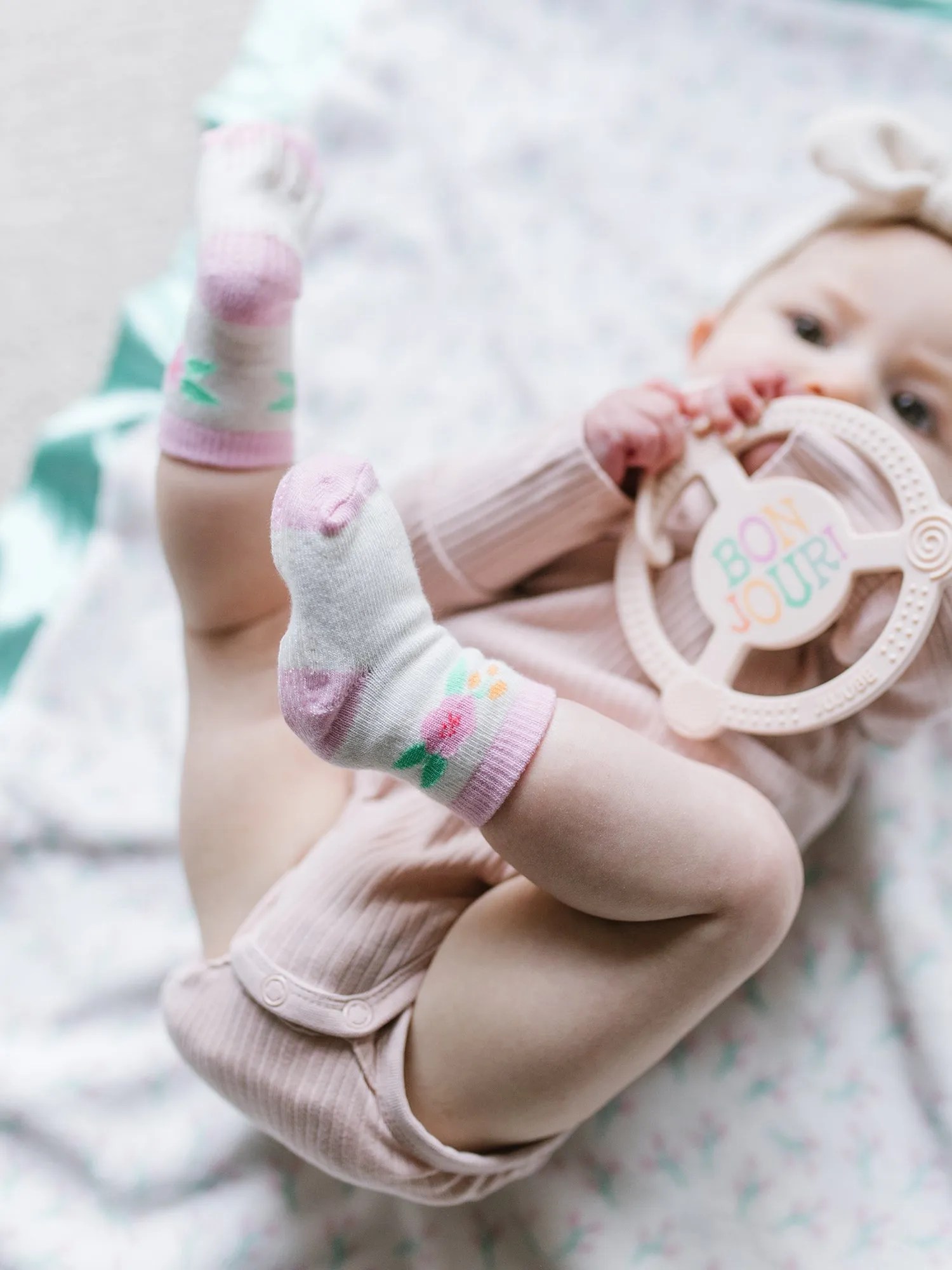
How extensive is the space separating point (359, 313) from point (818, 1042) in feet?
2.52

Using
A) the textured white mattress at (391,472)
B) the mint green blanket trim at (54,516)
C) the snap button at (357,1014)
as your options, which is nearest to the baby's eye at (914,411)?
the textured white mattress at (391,472)

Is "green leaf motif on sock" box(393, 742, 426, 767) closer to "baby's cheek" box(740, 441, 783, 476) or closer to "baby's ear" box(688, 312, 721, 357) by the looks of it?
"baby's cheek" box(740, 441, 783, 476)

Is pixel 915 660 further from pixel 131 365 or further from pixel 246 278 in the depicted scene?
pixel 131 365

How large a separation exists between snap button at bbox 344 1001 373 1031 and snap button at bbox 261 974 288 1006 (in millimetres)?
39

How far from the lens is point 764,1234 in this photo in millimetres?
839

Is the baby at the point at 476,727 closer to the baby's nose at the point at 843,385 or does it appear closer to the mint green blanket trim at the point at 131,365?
the baby's nose at the point at 843,385

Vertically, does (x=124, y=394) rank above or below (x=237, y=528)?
below

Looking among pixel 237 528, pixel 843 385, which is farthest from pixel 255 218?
pixel 843 385

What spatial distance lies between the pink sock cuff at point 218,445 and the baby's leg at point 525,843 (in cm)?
17

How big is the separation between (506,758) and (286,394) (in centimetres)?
33

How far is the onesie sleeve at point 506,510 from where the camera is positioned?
797 mm

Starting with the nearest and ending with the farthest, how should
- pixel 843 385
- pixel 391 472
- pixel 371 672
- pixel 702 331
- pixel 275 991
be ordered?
1. pixel 371 672
2. pixel 275 991
3. pixel 843 385
4. pixel 702 331
5. pixel 391 472

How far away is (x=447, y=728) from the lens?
1.97 ft

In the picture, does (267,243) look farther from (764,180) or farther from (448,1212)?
(448,1212)
